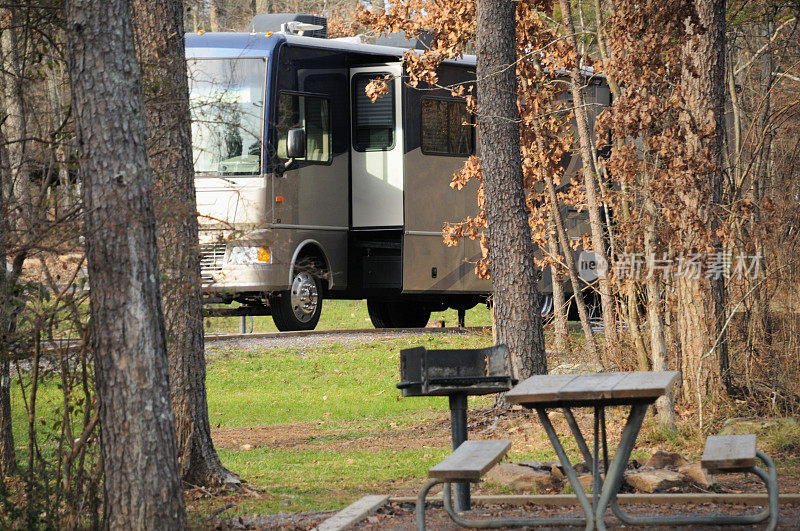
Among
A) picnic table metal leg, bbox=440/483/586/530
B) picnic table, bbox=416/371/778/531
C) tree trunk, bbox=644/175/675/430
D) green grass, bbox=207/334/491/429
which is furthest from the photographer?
green grass, bbox=207/334/491/429

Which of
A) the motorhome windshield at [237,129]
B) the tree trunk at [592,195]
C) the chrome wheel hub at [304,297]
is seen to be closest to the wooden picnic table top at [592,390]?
the tree trunk at [592,195]

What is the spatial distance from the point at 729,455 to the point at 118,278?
3.00 m

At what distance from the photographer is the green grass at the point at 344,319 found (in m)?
22.7

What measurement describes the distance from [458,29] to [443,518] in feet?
27.8

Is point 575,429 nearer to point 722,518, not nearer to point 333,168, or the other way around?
point 722,518

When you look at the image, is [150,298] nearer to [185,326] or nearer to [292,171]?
[185,326]

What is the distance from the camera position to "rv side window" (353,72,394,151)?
17.6 metres

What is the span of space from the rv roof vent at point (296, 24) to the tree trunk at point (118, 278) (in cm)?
1211

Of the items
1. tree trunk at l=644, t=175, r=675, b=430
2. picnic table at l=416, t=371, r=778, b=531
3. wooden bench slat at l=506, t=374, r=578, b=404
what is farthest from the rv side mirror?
wooden bench slat at l=506, t=374, r=578, b=404

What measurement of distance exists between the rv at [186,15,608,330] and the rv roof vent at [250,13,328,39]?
1.0 inches

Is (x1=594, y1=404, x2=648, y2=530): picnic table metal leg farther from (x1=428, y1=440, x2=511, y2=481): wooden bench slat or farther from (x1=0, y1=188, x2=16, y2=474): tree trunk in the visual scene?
A: (x1=0, y1=188, x2=16, y2=474): tree trunk

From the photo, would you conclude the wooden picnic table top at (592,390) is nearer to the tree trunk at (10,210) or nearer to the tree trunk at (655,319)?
the tree trunk at (10,210)

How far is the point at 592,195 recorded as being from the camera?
1188 centimetres

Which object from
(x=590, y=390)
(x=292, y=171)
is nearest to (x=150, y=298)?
(x=590, y=390)
